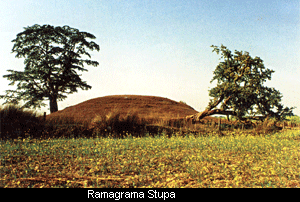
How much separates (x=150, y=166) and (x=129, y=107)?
1041 centimetres

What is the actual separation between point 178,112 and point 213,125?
2835mm

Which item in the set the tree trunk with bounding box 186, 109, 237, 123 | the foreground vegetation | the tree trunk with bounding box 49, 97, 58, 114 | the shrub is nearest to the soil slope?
the tree trunk with bounding box 186, 109, 237, 123

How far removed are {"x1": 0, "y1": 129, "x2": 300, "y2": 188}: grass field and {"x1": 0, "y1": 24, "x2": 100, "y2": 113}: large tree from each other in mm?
12898

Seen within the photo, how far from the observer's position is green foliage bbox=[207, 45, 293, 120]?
47.3 feet

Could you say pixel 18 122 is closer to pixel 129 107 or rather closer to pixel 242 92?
pixel 129 107

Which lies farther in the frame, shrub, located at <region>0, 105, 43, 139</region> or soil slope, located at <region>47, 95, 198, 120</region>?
soil slope, located at <region>47, 95, 198, 120</region>

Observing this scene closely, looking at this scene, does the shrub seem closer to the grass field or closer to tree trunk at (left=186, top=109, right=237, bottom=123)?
the grass field

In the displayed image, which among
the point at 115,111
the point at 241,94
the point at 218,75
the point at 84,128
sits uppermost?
the point at 218,75

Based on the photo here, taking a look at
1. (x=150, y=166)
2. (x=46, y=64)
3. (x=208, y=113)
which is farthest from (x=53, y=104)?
(x=150, y=166)

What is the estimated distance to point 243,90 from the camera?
14484 mm

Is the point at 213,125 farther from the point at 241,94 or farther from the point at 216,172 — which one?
the point at 216,172

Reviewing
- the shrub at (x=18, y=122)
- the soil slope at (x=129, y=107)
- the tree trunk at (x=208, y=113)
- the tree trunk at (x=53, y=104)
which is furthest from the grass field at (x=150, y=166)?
the tree trunk at (x=53, y=104)
